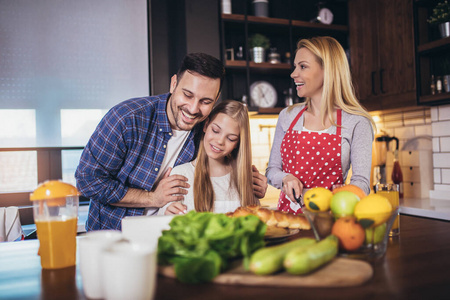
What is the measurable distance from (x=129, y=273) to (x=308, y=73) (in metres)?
1.52

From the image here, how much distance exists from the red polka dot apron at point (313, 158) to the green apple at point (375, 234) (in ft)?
3.10

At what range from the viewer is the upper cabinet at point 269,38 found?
3480mm

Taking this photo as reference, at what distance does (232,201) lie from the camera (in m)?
1.96

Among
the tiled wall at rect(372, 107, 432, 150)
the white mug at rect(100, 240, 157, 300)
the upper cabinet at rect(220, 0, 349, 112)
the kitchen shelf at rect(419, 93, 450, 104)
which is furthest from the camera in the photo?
the upper cabinet at rect(220, 0, 349, 112)

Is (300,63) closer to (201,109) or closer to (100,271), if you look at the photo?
(201,109)

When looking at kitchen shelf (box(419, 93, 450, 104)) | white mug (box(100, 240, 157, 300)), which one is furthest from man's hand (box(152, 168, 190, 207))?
kitchen shelf (box(419, 93, 450, 104))

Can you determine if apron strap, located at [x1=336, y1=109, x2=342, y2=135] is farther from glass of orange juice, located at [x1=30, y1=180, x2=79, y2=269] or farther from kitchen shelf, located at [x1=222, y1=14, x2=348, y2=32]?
kitchen shelf, located at [x1=222, y1=14, x2=348, y2=32]

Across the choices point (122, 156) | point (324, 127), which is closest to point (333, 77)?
point (324, 127)

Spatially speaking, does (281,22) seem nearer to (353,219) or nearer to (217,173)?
(217,173)

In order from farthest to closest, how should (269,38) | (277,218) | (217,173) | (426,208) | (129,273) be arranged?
1. (269,38)
2. (426,208)
3. (217,173)
4. (277,218)
5. (129,273)

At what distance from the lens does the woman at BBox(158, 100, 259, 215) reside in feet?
6.16

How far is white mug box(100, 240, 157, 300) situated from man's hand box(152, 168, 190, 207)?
105 centimetres

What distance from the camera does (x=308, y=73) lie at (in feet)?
6.31

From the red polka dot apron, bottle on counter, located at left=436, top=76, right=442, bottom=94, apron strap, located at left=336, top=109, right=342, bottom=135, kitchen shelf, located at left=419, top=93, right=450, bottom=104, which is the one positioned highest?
bottle on counter, located at left=436, top=76, right=442, bottom=94
